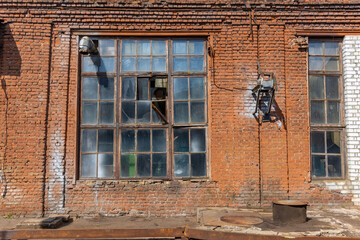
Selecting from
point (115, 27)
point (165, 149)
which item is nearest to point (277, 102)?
point (165, 149)

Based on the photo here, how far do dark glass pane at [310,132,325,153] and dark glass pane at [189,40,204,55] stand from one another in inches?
131

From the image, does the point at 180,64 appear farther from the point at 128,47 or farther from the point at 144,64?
the point at 128,47

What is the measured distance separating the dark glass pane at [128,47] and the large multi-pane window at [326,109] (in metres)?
4.31

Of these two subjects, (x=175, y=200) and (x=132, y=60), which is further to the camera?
(x=132, y=60)

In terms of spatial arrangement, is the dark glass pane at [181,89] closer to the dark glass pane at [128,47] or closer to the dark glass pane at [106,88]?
the dark glass pane at [128,47]

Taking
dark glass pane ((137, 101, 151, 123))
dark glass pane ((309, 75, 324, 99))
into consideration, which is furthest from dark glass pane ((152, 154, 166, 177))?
dark glass pane ((309, 75, 324, 99))

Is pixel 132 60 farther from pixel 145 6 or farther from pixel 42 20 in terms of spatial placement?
pixel 42 20

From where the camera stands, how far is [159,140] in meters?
7.57

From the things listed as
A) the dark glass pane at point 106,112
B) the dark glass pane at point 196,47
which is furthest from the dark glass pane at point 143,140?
the dark glass pane at point 196,47

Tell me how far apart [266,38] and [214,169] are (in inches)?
131

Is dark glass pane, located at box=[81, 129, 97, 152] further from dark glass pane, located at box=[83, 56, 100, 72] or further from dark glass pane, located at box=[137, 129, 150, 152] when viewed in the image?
dark glass pane, located at box=[83, 56, 100, 72]

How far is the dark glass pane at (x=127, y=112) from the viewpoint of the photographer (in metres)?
7.62

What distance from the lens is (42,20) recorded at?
7555mm

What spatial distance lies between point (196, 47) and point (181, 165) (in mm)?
2881
